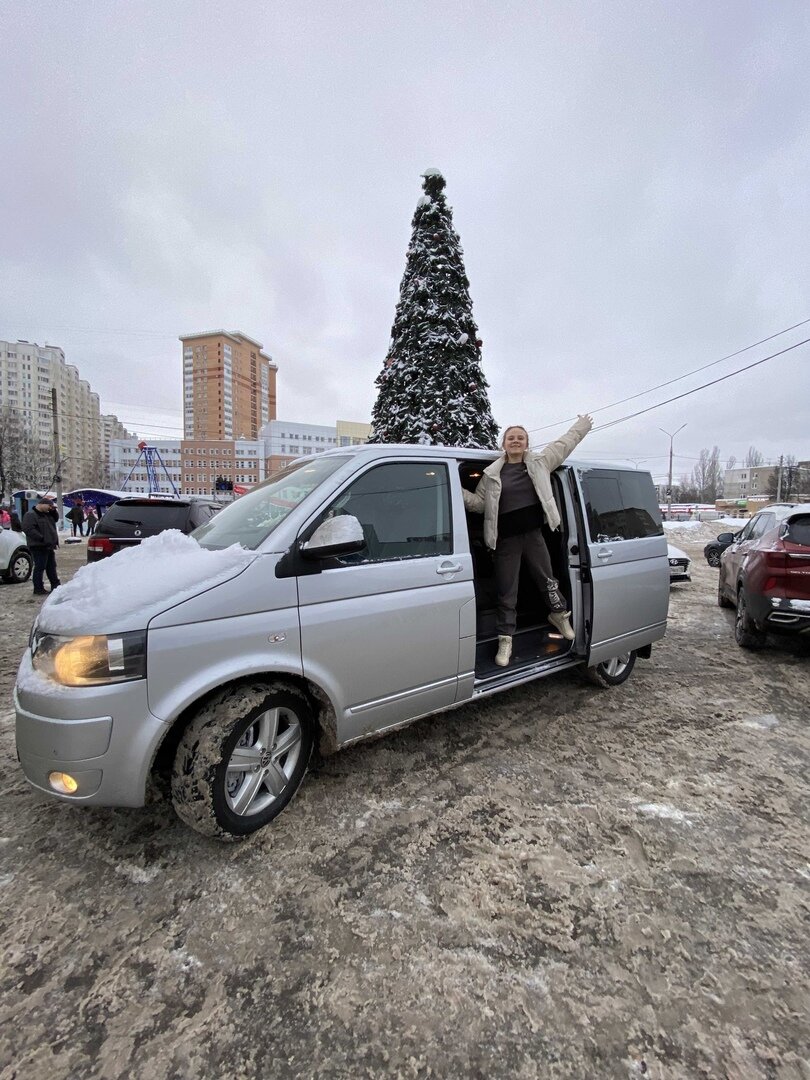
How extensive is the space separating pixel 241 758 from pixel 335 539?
112cm

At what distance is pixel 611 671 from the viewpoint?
438 centimetres

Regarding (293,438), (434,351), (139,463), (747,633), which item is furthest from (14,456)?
(747,633)

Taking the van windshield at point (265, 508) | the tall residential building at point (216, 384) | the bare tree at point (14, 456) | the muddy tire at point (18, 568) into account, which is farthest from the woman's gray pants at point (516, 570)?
the tall residential building at point (216, 384)

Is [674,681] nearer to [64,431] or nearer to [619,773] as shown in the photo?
[619,773]

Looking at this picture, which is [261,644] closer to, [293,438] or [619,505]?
[619,505]

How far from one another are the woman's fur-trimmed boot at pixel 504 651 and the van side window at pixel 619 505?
3.53ft

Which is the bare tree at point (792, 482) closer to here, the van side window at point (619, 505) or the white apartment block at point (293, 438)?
the white apartment block at point (293, 438)

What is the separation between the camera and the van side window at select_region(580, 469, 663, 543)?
402cm

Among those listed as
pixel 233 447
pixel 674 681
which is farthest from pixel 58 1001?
pixel 233 447

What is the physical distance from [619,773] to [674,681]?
83.1 inches

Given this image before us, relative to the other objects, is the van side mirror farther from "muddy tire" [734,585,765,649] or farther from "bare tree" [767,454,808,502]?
"bare tree" [767,454,808,502]

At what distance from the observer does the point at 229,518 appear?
3098 mm

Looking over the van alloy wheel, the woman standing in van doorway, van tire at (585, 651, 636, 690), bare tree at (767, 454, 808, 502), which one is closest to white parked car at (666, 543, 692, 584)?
van tire at (585, 651, 636, 690)

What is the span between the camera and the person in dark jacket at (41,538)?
845cm
